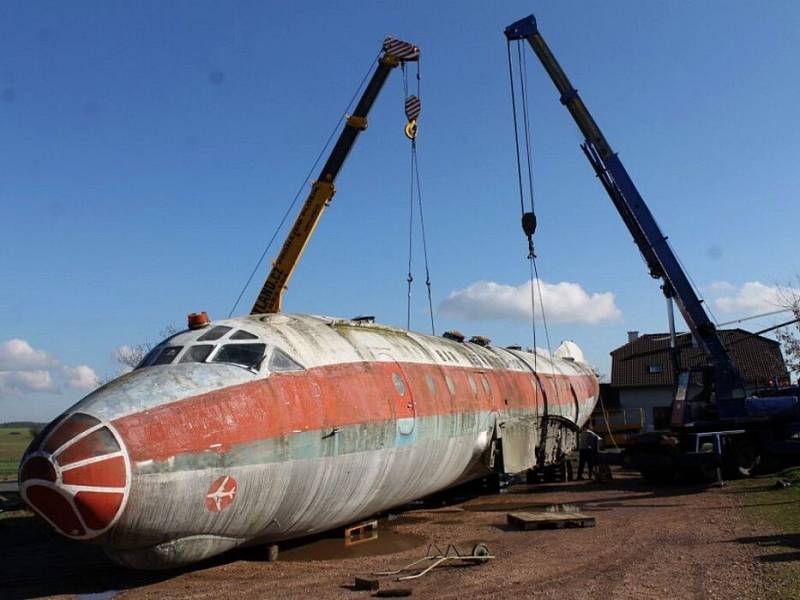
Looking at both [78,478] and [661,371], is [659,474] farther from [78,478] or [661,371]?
[661,371]

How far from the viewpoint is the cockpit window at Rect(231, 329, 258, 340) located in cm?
999

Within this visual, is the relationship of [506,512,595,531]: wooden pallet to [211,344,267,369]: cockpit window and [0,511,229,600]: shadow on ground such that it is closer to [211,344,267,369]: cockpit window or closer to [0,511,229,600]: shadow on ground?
[0,511,229,600]: shadow on ground

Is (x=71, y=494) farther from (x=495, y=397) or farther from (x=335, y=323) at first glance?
(x=495, y=397)

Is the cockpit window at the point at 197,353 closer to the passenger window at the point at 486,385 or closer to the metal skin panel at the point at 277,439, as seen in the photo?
the metal skin panel at the point at 277,439

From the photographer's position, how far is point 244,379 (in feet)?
30.5

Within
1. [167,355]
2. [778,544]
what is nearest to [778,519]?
[778,544]

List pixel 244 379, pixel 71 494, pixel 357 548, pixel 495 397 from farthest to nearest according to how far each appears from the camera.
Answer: pixel 495 397 < pixel 357 548 < pixel 244 379 < pixel 71 494

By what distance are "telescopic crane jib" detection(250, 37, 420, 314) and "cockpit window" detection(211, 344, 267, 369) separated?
15.6 meters

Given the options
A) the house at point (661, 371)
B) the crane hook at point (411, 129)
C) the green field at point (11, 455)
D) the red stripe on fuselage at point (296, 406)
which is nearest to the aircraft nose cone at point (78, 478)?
the red stripe on fuselage at point (296, 406)

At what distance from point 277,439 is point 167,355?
196 centimetres

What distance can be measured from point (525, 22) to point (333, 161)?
27.5 ft

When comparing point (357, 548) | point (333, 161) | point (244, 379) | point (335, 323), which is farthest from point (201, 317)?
point (333, 161)

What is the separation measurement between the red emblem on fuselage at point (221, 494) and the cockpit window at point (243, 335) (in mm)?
2200

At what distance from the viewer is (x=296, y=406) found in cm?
966
